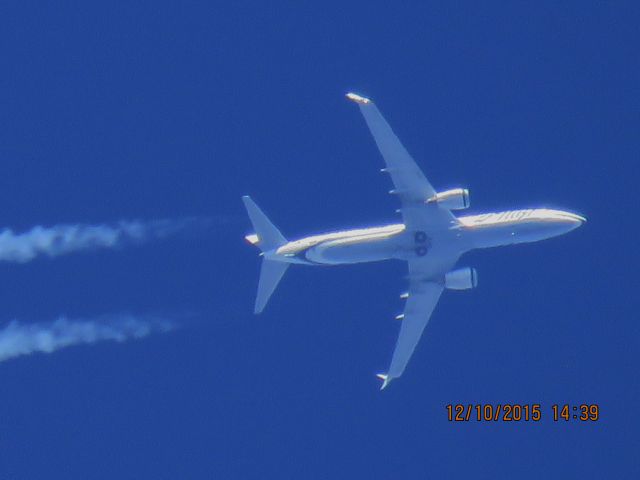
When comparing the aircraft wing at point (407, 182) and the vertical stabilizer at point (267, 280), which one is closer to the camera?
the aircraft wing at point (407, 182)

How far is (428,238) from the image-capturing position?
7369 centimetres

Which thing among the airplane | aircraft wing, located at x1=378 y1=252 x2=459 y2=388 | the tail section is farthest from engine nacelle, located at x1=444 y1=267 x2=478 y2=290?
the tail section

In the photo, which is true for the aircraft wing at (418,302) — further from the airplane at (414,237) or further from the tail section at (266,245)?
the tail section at (266,245)

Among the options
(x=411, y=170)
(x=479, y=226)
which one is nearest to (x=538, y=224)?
(x=479, y=226)

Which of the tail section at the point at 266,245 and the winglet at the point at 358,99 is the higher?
the winglet at the point at 358,99

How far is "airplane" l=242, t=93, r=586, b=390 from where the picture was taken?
71625mm

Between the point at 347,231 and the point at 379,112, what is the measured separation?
307 inches

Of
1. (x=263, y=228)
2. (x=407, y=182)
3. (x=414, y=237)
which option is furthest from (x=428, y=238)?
(x=263, y=228)

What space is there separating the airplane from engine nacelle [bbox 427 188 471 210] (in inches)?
2.4

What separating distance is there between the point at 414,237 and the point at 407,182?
3.55 m

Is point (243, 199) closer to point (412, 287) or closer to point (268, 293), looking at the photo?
point (268, 293)

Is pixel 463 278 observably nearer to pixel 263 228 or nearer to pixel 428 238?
pixel 428 238

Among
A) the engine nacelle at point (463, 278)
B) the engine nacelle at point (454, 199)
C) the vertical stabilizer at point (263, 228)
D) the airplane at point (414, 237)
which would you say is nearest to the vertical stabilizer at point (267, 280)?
the airplane at point (414, 237)

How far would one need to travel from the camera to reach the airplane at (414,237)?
71.6 m
